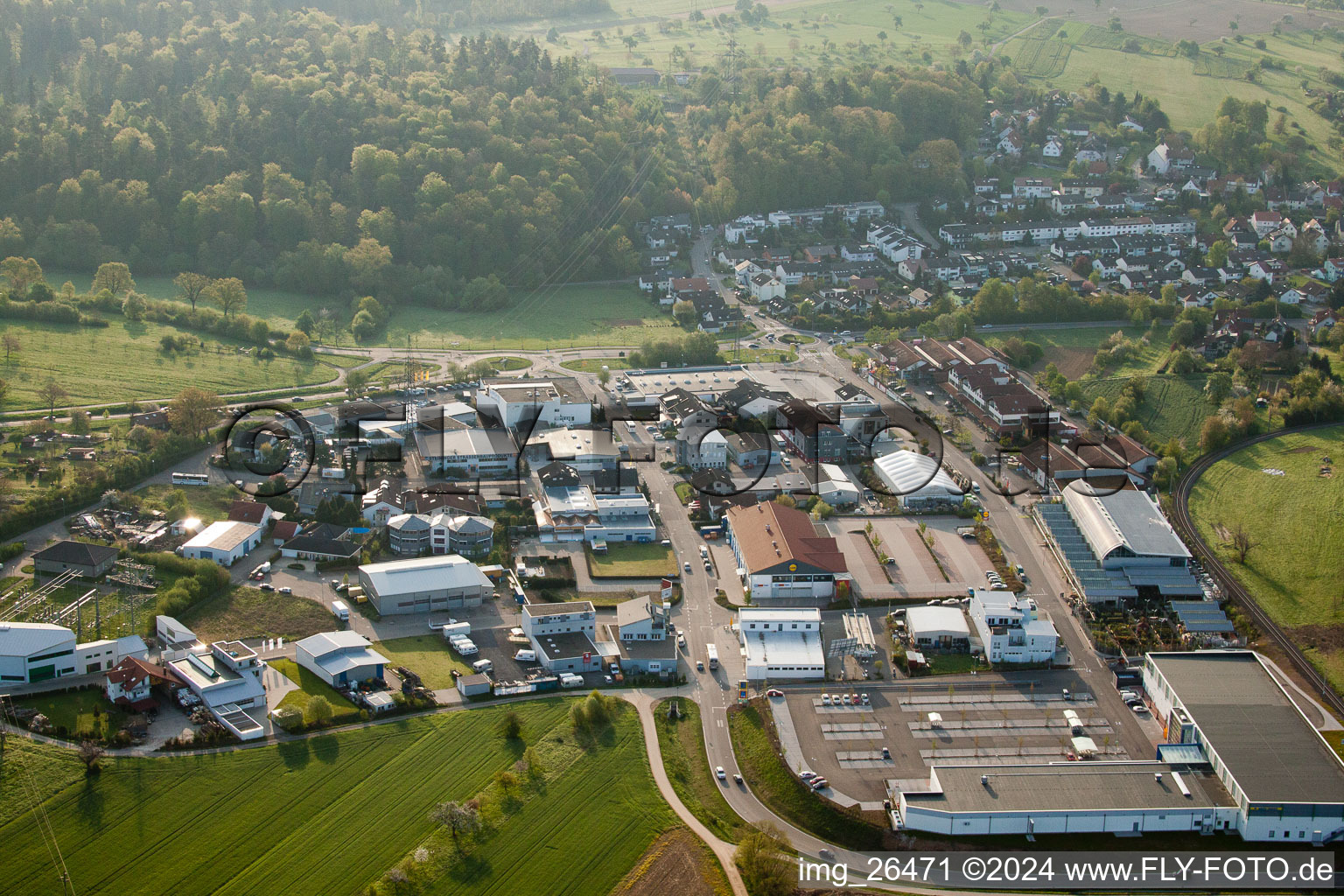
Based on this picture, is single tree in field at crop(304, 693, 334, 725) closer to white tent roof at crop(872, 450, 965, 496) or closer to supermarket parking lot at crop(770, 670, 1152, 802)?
supermarket parking lot at crop(770, 670, 1152, 802)

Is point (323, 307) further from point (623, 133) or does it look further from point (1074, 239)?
point (1074, 239)

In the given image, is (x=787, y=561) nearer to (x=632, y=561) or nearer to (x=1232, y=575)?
(x=632, y=561)

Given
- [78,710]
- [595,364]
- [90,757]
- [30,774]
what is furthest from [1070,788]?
[595,364]

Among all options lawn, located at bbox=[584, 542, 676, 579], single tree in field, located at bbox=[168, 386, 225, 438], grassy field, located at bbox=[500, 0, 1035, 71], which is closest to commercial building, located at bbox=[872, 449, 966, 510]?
lawn, located at bbox=[584, 542, 676, 579]

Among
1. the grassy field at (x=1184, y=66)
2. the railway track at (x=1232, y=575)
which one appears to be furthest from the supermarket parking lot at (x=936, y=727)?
the grassy field at (x=1184, y=66)

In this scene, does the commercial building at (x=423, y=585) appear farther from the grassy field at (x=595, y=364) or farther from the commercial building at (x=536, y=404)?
the grassy field at (x=595, y=364)

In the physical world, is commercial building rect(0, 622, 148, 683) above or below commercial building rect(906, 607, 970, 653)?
above
